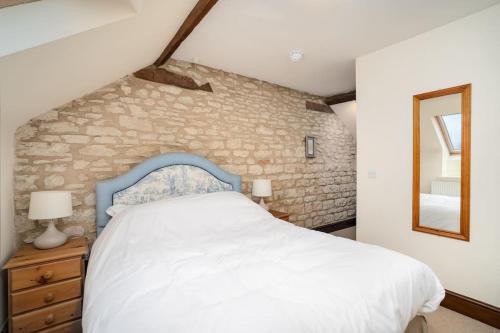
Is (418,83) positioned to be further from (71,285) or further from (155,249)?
(71,285)

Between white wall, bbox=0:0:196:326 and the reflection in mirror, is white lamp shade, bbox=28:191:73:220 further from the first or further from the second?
the reflection in mirror

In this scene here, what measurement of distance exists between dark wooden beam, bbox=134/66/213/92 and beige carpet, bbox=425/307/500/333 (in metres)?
3.37

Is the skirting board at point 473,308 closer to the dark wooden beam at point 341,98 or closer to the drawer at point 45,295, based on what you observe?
the dark wooden beam at point 341,98

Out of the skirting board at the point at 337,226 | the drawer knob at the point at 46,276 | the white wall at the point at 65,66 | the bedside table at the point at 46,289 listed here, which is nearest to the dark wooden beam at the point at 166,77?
the white wall at the point at 65,66

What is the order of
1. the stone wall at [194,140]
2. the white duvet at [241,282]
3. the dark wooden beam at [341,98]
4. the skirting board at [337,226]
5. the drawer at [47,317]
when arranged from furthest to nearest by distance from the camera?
the skirting board at [337,226]
the dark wooden beam at [341,98]
the stone wall at [194,140]
the drawer at [47,317]
the white duvet at [241,282]

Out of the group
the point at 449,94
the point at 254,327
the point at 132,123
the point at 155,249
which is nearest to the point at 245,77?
the point at 132,123

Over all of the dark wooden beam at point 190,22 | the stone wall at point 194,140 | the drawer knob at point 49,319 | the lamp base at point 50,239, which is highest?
the dark wooden beam at point 190,22

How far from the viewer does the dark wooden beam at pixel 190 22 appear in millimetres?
1691

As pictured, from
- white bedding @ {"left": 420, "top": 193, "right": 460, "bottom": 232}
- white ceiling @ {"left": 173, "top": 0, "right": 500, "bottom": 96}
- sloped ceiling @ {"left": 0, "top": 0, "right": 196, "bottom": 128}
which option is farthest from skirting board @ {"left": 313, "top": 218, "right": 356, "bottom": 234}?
sloped ceiling @ {"left": 0, "top": 0, "right": 196, "bottom": 128}

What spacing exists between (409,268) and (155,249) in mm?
1619

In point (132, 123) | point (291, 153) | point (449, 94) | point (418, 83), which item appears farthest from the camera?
point (291, 153)

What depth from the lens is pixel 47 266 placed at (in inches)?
66.4

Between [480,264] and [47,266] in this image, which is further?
[480,264]

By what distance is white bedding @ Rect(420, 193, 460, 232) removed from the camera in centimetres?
219
